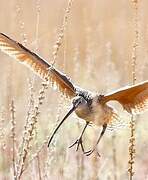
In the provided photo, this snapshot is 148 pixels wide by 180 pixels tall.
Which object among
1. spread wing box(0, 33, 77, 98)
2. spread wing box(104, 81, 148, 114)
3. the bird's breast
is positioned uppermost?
spread wing box(0, 33, 77, 98)

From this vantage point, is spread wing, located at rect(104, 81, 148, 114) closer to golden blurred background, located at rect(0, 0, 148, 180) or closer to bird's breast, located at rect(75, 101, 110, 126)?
bird's breast, located at rect(75, 101, 110, 126)

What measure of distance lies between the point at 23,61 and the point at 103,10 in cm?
551

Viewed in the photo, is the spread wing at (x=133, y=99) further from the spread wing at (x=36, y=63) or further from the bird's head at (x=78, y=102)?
the spread wing at (x=36, y=63)

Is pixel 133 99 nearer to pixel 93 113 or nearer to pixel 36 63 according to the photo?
pixel 93 113

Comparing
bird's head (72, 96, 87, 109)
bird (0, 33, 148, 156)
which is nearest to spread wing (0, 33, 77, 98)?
bird (0, 33, 148, 156)

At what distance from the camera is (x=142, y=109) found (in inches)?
128

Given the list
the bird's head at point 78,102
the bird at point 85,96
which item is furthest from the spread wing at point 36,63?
the bird's head at point 78,102

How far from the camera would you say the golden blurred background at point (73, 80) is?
11.6ft

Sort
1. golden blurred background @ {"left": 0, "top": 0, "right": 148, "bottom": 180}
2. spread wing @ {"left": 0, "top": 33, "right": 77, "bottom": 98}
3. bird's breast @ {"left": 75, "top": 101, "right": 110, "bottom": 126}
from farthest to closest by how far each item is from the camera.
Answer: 1. golden blurred background @ {"left": 0, "top": 0, "right": 148, "bottom": 180}
2. spread wing @ {"left": 0, "top": 33, "right": 77, "bottom": 98}
3. bird's breast @ {"left": 75, "top": 101, "right": 110, "bottom": 126}

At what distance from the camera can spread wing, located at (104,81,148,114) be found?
320 cm

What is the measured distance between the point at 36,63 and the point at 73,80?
9.30 feet

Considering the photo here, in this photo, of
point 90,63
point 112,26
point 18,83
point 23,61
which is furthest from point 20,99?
point 112,26

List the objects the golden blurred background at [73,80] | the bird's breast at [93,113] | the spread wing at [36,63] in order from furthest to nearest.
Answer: the golden blurred background at [73,80]
the spread wing at [36,63]
the bird's breast at [93,113]

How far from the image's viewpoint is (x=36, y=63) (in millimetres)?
3385
